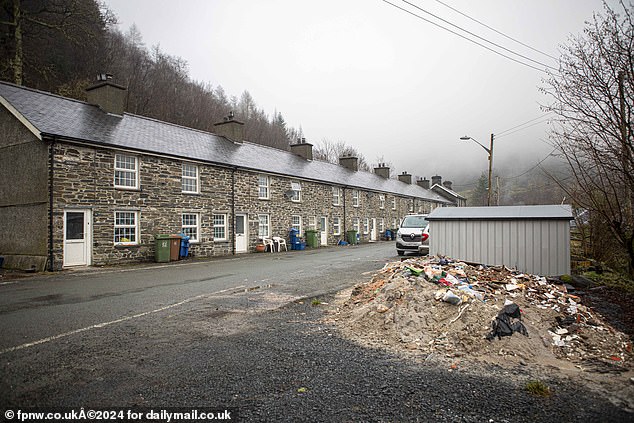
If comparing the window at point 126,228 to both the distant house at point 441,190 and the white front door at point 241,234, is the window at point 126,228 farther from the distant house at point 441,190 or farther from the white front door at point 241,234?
the distant house at point 441,190

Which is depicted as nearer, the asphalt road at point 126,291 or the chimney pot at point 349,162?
the asphalt road at point 126,291

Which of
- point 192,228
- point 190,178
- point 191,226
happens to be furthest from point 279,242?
point 190,178

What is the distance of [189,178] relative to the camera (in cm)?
1936

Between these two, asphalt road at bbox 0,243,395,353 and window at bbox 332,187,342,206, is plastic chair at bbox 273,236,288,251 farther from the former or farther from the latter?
asphalt road at bbox 0,243,395,353

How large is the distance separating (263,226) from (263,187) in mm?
2478

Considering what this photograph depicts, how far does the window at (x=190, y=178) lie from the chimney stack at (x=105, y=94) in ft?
15.0

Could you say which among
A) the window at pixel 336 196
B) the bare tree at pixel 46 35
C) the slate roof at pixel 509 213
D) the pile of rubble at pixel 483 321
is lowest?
the pile of rubble at pixel 483 321

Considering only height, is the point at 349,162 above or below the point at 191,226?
above

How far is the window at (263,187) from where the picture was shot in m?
23.7

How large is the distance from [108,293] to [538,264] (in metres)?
10.5

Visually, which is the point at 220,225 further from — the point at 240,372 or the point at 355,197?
the point at 240,372

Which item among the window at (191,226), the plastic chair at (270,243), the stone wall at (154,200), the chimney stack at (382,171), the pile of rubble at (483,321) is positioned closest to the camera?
the pile of rubble at (483,321)

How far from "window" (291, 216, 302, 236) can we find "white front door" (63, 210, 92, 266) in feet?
43.9

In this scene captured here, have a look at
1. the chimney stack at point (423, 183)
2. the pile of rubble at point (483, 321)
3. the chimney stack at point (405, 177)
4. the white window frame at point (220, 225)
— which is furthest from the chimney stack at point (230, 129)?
the chimney stack at point (423, 183)
